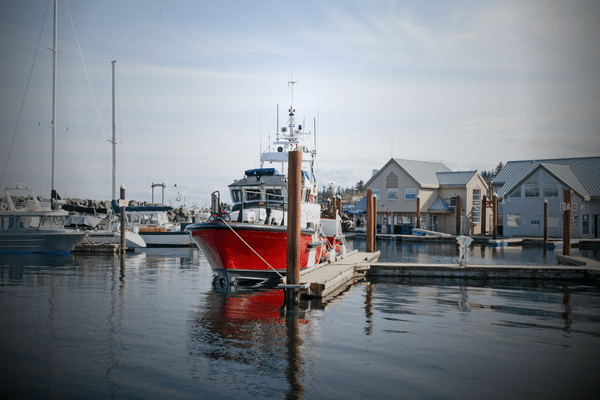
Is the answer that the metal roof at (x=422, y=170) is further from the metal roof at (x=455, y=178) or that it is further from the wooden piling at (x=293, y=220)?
the wooden piling at (x=293, y=220)

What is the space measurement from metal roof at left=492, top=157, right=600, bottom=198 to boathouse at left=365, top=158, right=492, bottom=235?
2.79m

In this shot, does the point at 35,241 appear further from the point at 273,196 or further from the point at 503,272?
the point at 503,272

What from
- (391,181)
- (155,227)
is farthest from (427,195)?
(155,227)

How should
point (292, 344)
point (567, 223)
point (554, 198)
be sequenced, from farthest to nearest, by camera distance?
point (554, 198)
point (567, 223)
point (292, 344)

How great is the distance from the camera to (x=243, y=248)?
16312 mm

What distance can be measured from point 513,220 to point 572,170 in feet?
27.1

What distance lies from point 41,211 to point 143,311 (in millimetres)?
21166

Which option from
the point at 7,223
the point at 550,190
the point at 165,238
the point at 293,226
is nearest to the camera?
the point at 293,226

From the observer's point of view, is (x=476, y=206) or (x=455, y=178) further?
(x=455, y=178)

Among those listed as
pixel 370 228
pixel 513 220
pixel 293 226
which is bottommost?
pixel 370 228

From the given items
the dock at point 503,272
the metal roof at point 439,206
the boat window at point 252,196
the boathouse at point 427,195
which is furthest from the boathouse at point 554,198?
the boat window at point 252,196

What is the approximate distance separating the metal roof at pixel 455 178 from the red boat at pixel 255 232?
119 ft

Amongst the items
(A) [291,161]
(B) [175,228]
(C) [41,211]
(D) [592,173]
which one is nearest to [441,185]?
(D) [592,173]

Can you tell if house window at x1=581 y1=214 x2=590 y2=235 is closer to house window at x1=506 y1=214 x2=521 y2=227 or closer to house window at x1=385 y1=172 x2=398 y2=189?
house window at x1=506 y1=214 x2=521 y2=227
